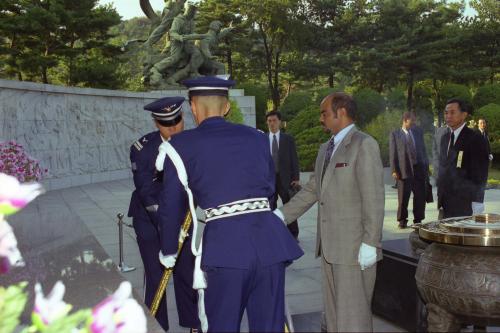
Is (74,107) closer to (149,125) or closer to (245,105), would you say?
(149,125)

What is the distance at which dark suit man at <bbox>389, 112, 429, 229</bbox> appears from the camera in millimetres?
8516

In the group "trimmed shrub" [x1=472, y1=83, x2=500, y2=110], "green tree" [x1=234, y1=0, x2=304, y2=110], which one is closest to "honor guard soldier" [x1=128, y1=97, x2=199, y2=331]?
"trimmed shrub" [x1=472, y1=83, x2=500, y2=110]

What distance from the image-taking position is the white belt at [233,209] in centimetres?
266

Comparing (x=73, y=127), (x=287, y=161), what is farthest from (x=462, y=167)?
(x=73, y=127)

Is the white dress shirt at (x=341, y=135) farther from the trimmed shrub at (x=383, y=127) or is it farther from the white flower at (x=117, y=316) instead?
the trimmed shrub at (x=383, y=127)

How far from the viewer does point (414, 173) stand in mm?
8570

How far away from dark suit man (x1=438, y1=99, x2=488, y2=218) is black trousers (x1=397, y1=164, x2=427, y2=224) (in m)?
3.33

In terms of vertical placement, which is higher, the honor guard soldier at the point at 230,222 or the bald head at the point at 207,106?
the bald head at the point at 207,106

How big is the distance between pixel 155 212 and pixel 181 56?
19.8 metres

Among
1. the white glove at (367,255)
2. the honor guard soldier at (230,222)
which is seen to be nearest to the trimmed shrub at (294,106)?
the white glove at (367,255)

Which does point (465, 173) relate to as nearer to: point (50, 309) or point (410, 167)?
point (410, 167)

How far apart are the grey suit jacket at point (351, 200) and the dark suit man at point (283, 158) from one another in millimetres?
3945

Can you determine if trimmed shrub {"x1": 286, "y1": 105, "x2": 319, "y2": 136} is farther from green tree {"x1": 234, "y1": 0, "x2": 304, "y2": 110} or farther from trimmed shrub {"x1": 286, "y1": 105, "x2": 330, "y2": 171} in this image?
green tree {"x1": 234, "y1": 0, "x2": 304, "y2": 110}

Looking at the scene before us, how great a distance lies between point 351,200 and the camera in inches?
134
